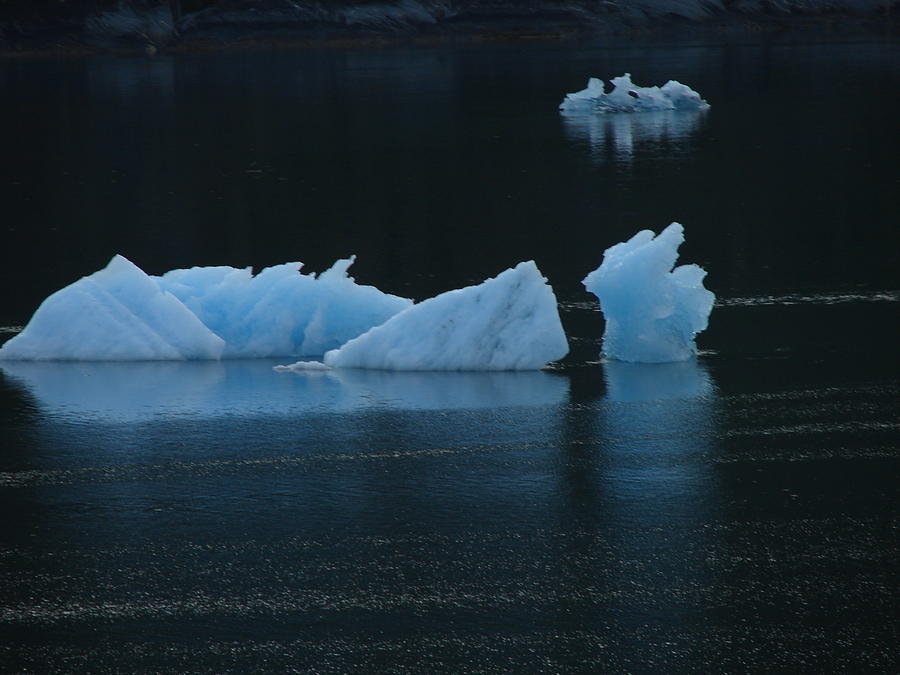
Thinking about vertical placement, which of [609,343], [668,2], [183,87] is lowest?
[609,343]

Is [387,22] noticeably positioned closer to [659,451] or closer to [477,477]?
[659,451]

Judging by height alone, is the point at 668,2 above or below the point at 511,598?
above

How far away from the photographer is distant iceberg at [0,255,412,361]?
14.7 metres

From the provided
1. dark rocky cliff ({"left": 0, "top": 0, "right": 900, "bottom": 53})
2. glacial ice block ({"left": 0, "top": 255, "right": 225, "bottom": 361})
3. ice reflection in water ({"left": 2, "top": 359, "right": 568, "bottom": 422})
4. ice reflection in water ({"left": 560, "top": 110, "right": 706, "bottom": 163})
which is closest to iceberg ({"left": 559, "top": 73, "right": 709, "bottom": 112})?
ice reflection in water ({"left": 560, "top": 110, "right": 706, "bottom": 163})

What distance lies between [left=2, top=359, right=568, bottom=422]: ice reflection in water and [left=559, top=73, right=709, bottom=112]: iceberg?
96.4ft

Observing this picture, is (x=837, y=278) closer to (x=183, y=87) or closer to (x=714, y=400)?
(x=714, y=400)

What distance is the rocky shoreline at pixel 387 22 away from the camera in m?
75.8

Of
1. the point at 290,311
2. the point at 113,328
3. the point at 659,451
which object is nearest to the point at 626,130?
the point at 290,311

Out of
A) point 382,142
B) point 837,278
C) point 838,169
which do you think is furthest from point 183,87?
point 837,278

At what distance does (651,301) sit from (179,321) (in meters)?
4.93

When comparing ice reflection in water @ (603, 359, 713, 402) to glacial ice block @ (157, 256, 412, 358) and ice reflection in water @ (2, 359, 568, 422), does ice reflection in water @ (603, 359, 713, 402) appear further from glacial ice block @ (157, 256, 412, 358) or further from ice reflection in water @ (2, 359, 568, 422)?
glacial ice block @ (157, 256, 412, 358)

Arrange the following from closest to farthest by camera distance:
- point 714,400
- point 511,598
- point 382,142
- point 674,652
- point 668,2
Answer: point 674,652
point 511,598
point 714,400
point 382,142
point 668,2

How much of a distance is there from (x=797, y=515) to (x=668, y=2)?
248 feet

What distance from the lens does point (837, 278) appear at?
18.3 meters
